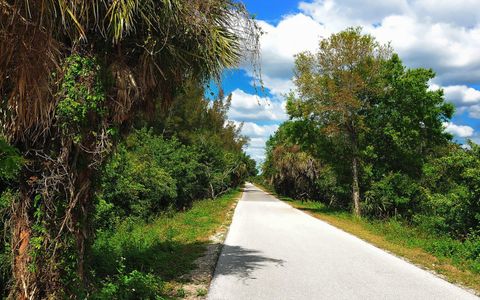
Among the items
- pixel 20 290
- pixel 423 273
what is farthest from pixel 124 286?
pixel 423 273

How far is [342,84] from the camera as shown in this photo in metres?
25.3

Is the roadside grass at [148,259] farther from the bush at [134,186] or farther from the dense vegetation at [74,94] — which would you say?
the bush at [134,186]

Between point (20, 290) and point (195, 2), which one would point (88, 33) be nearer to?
point (195, 2)

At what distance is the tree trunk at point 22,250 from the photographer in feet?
17.1

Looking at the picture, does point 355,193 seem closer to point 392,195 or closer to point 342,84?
point 392,195

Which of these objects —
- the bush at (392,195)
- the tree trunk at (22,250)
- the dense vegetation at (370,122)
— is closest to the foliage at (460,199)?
the dense vegetation at (370,122)

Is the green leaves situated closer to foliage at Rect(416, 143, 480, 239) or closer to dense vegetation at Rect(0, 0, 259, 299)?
dense vegetation at Rect(0, 0, 259, 299)

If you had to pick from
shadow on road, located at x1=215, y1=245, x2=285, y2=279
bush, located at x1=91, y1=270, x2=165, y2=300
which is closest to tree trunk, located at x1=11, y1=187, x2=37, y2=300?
bush, located at x1=91, y1=270, x2=165, y2=300

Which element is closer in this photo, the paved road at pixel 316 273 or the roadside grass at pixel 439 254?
the paved road at pixel 316 273

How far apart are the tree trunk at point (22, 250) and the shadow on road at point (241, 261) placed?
4197 mm

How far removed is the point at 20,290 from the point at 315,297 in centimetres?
432

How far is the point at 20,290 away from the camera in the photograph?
5277 mm

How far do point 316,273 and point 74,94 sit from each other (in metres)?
5.91

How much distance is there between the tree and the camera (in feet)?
81.6
